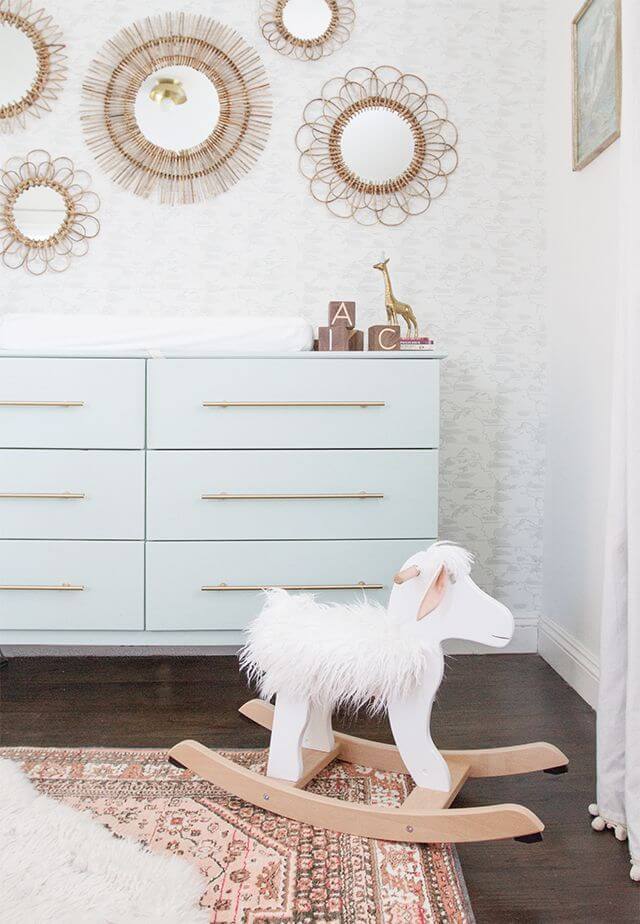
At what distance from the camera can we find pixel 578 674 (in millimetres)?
2479

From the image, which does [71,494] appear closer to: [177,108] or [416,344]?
[416,344]

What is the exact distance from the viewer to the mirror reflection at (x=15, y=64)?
9.30ft

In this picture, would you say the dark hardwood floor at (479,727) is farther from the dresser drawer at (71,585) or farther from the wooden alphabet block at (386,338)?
the wooden alphabet block at (386,338)

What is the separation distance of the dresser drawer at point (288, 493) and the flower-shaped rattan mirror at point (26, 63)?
1.51 m

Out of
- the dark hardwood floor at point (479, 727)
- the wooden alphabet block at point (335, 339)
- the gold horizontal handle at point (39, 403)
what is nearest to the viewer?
the dark hardwood floor at point (479, 727)

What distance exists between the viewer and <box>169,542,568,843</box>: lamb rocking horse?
60.1 inches

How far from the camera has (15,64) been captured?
112 inches

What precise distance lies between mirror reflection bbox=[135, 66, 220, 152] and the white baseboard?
2250 millimetres

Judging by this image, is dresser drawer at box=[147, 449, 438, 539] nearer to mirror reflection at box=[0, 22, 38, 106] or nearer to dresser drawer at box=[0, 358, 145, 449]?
dresser drawer at box=[0, 358, 145, 449]

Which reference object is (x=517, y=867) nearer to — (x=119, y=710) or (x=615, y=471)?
(x=615, y=471)

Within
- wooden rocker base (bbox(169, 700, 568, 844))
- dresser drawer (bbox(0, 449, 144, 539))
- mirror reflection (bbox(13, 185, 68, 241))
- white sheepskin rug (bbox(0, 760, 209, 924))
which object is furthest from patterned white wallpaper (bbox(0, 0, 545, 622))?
white sheepskin rug (bbox(0, 760, 209, 924))

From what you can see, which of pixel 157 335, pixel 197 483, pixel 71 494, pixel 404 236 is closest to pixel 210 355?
pixel 157 335

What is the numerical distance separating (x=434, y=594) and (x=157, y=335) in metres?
1.31

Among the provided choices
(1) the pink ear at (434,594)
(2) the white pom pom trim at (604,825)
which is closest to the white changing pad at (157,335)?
(1) the pink ear at (434,594)
